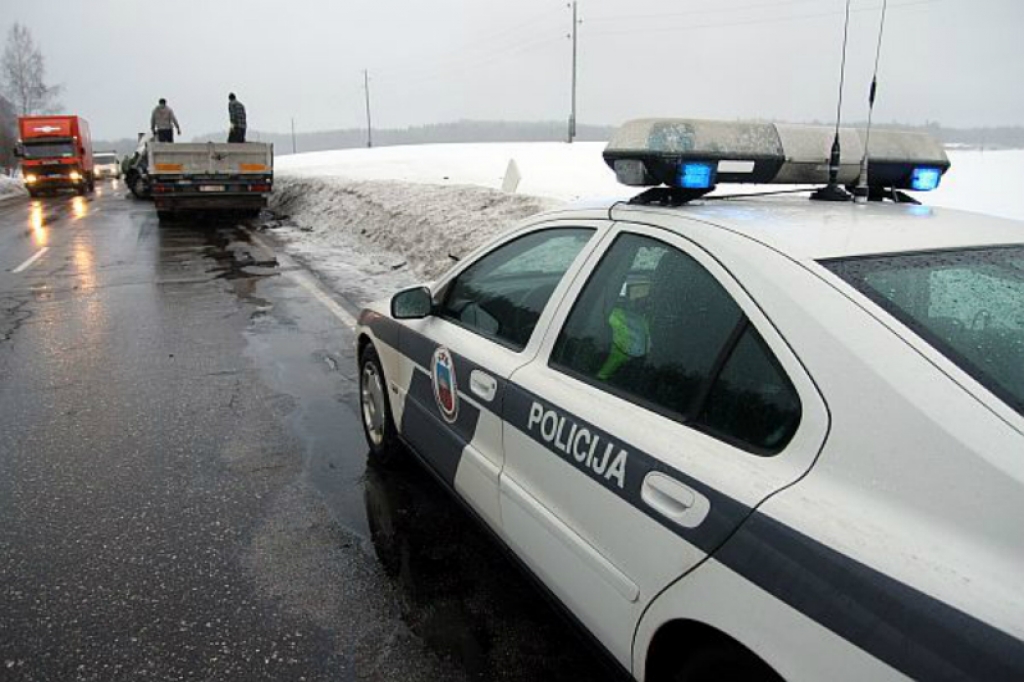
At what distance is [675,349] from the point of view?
2051 millimetres

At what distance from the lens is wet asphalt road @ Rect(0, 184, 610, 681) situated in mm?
2654

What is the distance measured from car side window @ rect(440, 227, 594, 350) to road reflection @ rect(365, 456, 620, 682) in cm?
82

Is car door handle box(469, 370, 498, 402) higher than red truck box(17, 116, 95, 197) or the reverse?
the reverse

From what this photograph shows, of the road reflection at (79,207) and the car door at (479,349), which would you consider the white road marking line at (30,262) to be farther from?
the car door at (479,349)

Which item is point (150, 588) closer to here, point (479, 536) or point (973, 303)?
point (479, 536)

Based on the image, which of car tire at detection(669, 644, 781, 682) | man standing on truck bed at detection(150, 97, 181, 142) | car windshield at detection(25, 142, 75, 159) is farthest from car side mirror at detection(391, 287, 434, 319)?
car windshield at detection(25, 142, 75, 159)

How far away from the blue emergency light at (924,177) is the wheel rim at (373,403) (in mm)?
2712

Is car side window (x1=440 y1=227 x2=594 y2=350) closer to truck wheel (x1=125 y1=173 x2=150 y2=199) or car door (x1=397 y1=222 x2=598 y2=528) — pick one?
car door (x1=397 y1=222 x2=598 y2=528)

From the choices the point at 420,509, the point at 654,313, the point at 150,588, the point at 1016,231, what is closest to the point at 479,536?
the point at 420,509

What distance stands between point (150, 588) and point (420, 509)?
123 centimetres

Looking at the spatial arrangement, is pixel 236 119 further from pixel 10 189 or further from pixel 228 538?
pixel 10 189

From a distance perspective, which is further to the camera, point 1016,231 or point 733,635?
point 1016,231

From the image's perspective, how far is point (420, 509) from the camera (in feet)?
12.1

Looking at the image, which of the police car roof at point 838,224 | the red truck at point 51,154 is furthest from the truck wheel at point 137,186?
the police car roof at point 838,224
